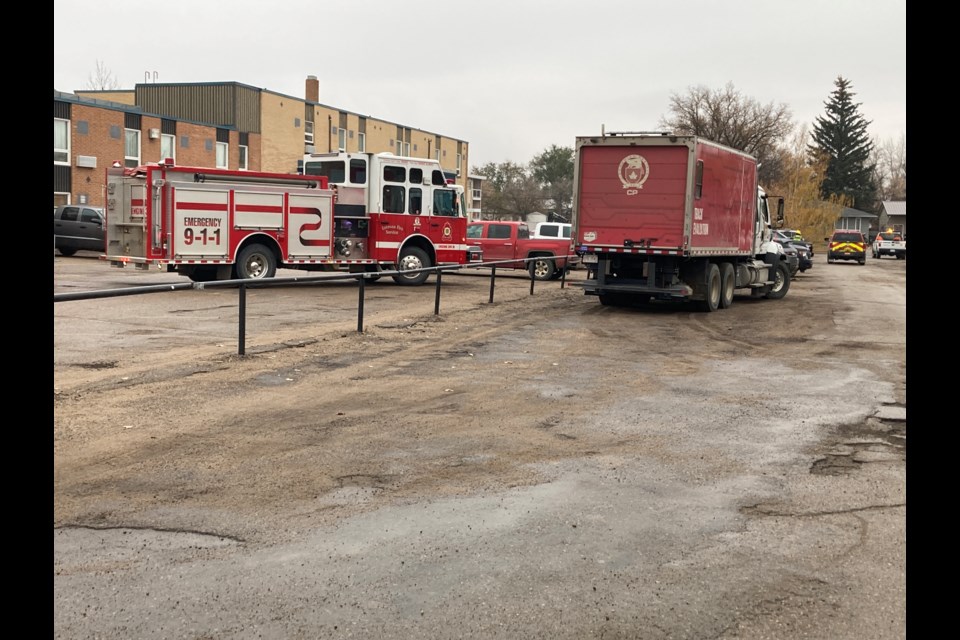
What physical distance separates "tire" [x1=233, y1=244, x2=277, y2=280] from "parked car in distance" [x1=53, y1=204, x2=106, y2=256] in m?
15.1

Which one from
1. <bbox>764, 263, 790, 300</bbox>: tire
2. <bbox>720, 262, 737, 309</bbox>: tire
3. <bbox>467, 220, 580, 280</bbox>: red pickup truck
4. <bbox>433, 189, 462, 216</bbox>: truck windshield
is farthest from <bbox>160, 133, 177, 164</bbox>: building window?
<bbox>720, 262, 737, 309</bbox>: tire

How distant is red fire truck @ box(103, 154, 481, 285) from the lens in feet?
63.9

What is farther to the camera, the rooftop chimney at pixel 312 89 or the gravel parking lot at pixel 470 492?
the rooftop chimney at pixel 312 89

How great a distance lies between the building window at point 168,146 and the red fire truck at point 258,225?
29.0m

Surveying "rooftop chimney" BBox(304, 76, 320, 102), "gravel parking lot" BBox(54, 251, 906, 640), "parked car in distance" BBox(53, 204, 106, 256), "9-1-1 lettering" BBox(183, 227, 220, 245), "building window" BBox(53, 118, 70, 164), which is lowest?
"gravel parking lot" BBox(54, 251, 906, 640)

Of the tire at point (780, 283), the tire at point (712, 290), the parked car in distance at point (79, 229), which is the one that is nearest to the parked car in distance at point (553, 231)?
the tire at point (780, 283)

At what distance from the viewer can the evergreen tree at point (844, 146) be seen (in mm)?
100000

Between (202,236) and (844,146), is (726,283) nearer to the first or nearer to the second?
(202,236)

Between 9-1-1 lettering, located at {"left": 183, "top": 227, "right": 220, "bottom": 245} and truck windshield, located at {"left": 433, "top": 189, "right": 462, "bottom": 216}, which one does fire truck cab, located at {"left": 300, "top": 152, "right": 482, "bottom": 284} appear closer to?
truck windshield, located at {"left": 433, "top": 189, "right": 462, "bottom": 216}

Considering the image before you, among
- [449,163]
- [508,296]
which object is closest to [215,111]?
[449,163]

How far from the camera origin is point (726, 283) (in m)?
20.4

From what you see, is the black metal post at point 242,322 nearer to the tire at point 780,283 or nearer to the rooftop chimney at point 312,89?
the tire at point 780,283

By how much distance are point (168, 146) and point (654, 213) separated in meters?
38.1

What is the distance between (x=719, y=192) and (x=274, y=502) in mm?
15361
